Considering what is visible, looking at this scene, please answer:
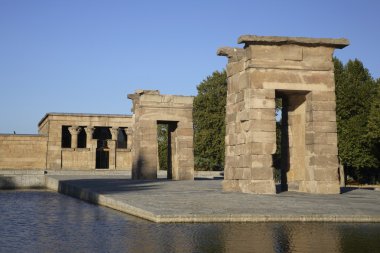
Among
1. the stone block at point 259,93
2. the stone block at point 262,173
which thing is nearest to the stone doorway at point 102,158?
the stone block at point 259,93

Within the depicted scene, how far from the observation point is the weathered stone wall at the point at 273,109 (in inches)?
637

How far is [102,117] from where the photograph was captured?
53.0 metres

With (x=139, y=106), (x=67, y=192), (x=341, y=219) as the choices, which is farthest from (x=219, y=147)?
(x=341, y=219)

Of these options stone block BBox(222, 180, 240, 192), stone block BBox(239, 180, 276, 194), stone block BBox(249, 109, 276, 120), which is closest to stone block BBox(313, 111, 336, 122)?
stone block BBox(249, 109, 276, 120)

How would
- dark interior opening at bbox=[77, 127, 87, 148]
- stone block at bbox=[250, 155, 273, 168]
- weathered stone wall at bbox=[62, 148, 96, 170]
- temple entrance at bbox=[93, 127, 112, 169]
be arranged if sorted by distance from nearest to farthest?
stone block at bbox=[250, 155, 273, 168], weathered stone wall at bbox=[62, 148, 96, 170], temple entrance at bbox=[93, 127, 112, 169], dark interior opening at bbox=[77, 127, 87, 148]

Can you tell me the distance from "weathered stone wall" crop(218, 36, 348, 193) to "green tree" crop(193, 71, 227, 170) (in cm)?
2944

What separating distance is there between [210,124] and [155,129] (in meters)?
22.1

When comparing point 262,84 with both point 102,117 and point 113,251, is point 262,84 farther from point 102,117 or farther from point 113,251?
point 102,117

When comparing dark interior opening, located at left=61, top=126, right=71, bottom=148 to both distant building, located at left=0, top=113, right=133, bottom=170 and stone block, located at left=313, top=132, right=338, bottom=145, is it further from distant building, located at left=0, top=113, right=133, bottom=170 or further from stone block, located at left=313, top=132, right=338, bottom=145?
stone block, located at left=313, top=132, right=338, bottom=145

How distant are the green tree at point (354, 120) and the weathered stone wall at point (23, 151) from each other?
30070mm

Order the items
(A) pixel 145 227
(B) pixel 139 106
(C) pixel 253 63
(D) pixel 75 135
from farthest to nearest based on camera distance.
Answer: (D) pixel 75 135
(B) pixel 139 106
(C) pixel 253 63
(A) pixel 145 227

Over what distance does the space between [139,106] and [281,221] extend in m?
19.5

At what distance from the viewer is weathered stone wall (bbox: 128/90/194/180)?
92.9 ft

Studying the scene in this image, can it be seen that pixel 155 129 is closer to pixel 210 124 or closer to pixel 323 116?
pixel 323 116
